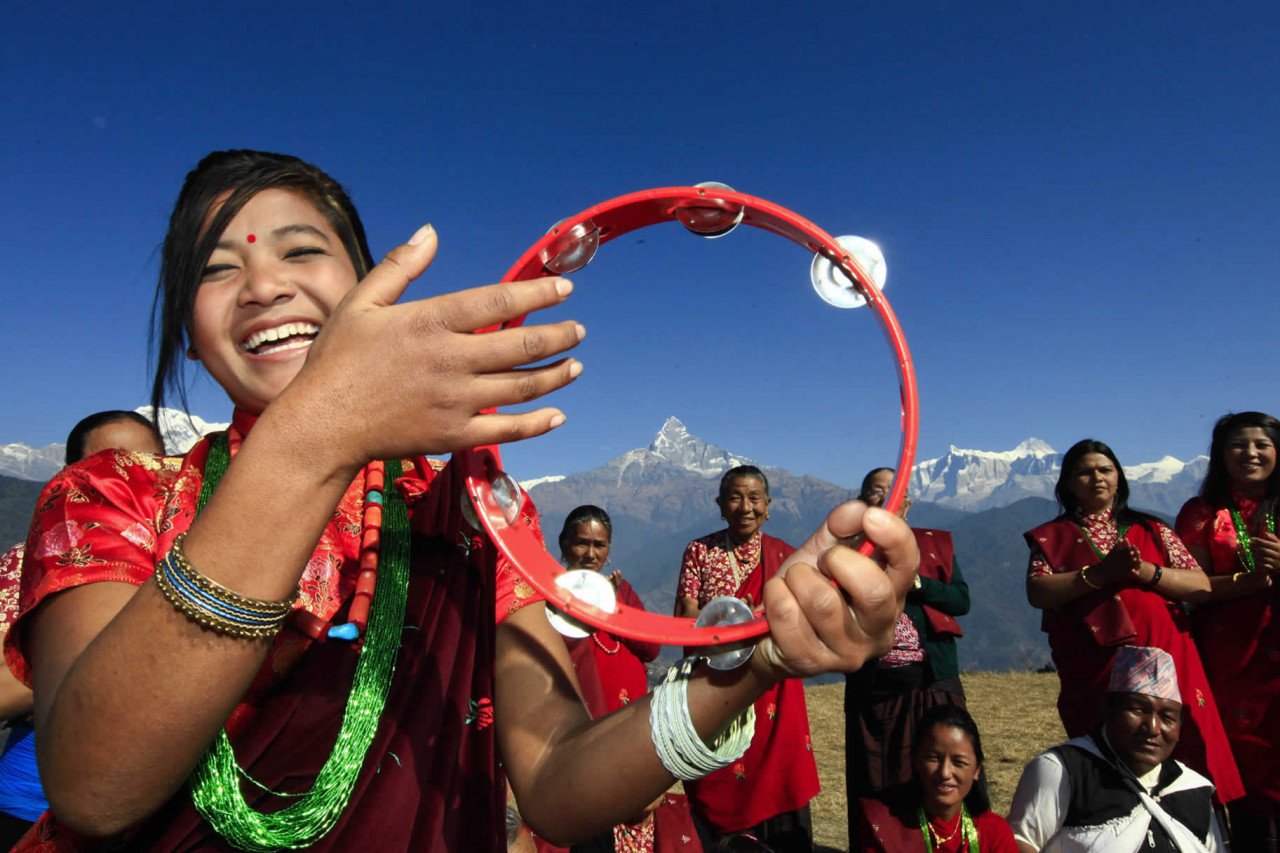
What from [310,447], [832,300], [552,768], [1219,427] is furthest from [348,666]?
[1219,427]

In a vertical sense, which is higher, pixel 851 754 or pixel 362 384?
pixel 362 384

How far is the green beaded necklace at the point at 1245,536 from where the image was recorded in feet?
18.3

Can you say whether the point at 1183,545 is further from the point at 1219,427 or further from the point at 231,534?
the point at 231,534

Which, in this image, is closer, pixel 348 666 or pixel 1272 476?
pixel 348 666

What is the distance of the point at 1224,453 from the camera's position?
5.96 meters

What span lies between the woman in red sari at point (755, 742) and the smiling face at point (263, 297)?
16.4 ft

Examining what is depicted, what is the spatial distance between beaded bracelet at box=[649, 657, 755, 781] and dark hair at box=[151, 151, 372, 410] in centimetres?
116

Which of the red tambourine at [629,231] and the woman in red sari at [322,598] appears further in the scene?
the red tambourine at [629,231]

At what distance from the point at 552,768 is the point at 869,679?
556cm

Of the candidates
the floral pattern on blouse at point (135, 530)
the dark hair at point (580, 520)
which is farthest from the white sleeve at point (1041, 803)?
the floral pattern on blouse at point (135, 530)

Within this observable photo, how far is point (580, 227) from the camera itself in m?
1.73

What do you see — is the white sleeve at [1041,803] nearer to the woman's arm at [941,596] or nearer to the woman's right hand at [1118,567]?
the woman's right hand at [1118,567]

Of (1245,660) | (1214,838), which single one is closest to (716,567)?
(1214,838)

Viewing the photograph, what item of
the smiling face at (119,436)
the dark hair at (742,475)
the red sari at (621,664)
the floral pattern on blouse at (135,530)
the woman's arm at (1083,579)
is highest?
the smiling face at (119,436)
